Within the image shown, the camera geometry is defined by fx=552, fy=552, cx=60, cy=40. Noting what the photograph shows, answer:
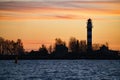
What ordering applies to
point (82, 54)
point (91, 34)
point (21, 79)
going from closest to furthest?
point (21, 79), point (91, 34), point (82, 54)

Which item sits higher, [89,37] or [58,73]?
[89,37]

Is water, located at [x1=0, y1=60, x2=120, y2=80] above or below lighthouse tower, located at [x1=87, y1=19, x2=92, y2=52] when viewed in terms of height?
below

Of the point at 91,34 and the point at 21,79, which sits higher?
the point at 91,34

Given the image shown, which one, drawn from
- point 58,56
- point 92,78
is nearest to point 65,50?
point 58,56

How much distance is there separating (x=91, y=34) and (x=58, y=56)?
33.8 m

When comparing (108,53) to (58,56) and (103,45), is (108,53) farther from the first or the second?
(58,56)

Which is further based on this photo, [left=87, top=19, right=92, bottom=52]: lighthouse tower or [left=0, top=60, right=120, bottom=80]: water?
[left=87, top=19, right=92, bottom=52]: lighthouse tower

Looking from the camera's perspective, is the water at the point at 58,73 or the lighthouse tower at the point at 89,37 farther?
the lighthouse tower at the point at 89,37

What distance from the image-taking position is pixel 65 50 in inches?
7623

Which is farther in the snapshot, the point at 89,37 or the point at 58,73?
the point at 89,37

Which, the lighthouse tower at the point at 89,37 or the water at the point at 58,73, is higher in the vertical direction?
the lighthouse tower at the point at 89,37

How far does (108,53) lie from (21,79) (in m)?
132

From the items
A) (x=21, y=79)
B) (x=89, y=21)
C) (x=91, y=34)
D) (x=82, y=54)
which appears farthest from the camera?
(x=82, y=54)

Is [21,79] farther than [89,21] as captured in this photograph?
No
